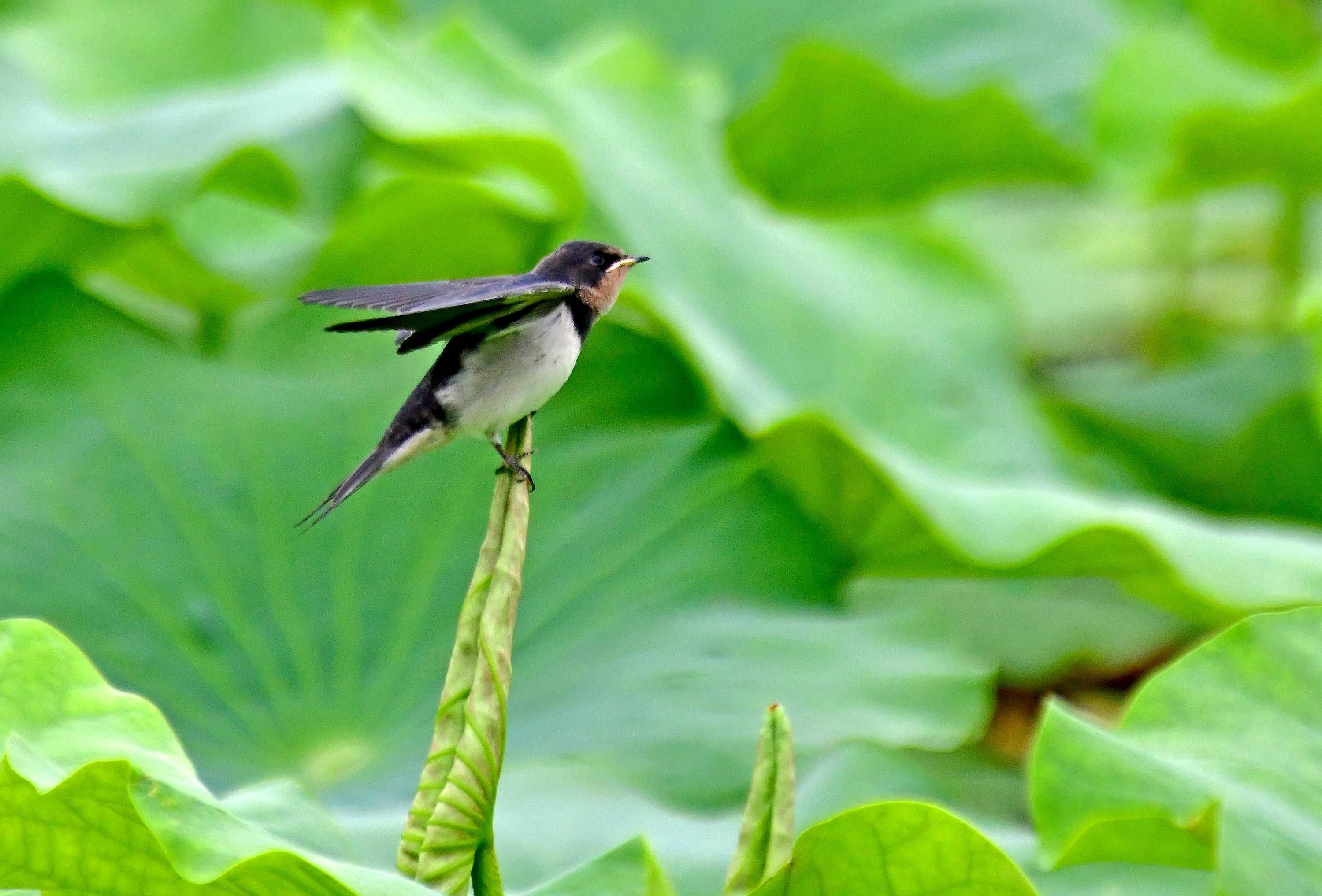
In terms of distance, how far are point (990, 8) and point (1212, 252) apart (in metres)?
1.50

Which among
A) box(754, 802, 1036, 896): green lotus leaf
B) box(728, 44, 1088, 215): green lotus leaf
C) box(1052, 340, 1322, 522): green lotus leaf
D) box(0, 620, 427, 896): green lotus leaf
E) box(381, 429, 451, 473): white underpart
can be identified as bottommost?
box(754, 802, 1036, 896): green lotus leaf

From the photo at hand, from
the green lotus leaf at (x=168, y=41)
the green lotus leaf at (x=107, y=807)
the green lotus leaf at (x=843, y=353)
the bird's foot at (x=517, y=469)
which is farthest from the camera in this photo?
the green lotus leaf at (x=168, y=41)

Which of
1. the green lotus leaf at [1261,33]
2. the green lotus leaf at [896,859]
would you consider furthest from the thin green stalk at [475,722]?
the green lotus leaf at [1261,33]

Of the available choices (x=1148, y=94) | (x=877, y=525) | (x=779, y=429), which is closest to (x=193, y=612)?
(x=779, y=429)

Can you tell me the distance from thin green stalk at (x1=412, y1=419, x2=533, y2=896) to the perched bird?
0.07 meters

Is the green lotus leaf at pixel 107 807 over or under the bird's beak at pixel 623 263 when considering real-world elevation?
under

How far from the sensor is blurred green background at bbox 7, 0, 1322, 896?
6.31ft

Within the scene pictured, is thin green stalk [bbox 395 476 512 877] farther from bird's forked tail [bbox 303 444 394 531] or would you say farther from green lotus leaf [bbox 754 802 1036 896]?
green lotus leaf [bbox 754 802 1036 896]

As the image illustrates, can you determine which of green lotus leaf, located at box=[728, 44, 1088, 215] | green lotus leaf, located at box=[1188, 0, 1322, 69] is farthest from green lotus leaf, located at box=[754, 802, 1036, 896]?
green lotus leaf, located at box=[1188, 0, 1322, 69]

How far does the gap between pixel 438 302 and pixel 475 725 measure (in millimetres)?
314

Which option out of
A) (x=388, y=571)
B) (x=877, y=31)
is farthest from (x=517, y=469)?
(x=877, y=31)

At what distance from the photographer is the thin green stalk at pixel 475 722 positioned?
1.13m

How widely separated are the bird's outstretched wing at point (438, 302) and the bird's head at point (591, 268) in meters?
0.04

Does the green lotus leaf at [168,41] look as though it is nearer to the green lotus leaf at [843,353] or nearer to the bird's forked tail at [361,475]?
the green lotus leaf at [843,353]
